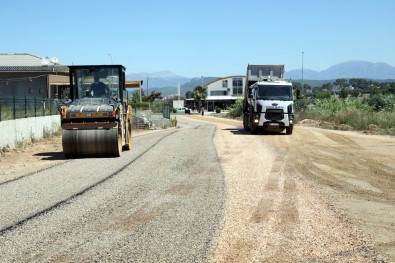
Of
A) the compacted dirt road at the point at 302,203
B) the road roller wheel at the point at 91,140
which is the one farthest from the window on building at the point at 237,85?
the road roller wheel at the point at 91,140

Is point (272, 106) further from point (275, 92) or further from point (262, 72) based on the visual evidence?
point (262, 72)

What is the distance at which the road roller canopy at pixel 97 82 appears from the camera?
749 inches

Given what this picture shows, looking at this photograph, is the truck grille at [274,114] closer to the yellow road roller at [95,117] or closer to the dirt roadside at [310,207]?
the dirt roadside at [310,207]

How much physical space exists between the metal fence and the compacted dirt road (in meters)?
3.21

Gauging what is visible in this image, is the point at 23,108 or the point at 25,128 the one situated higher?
the point at 23,108

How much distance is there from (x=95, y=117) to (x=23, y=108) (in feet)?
30.5

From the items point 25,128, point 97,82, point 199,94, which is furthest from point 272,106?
point 199,94

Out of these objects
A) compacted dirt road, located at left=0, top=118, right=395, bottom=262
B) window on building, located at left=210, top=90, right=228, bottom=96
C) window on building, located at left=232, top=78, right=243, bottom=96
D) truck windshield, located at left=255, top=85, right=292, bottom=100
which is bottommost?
compacted dirt road, located at left=0, top=118, right=395, bottom=262

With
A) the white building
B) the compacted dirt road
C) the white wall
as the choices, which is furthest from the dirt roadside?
the white building

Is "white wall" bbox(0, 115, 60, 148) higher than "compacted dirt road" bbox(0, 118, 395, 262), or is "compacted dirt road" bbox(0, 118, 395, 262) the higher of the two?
"white wall" bbox(0, 115, 60, 148)

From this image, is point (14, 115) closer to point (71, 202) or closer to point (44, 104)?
point (44, 104)

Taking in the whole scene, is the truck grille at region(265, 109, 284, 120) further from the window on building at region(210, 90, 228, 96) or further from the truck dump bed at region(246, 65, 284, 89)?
the window on building at region(210, 90, 228, 96)

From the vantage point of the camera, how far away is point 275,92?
3000 centimetres

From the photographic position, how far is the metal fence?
22922 mm
